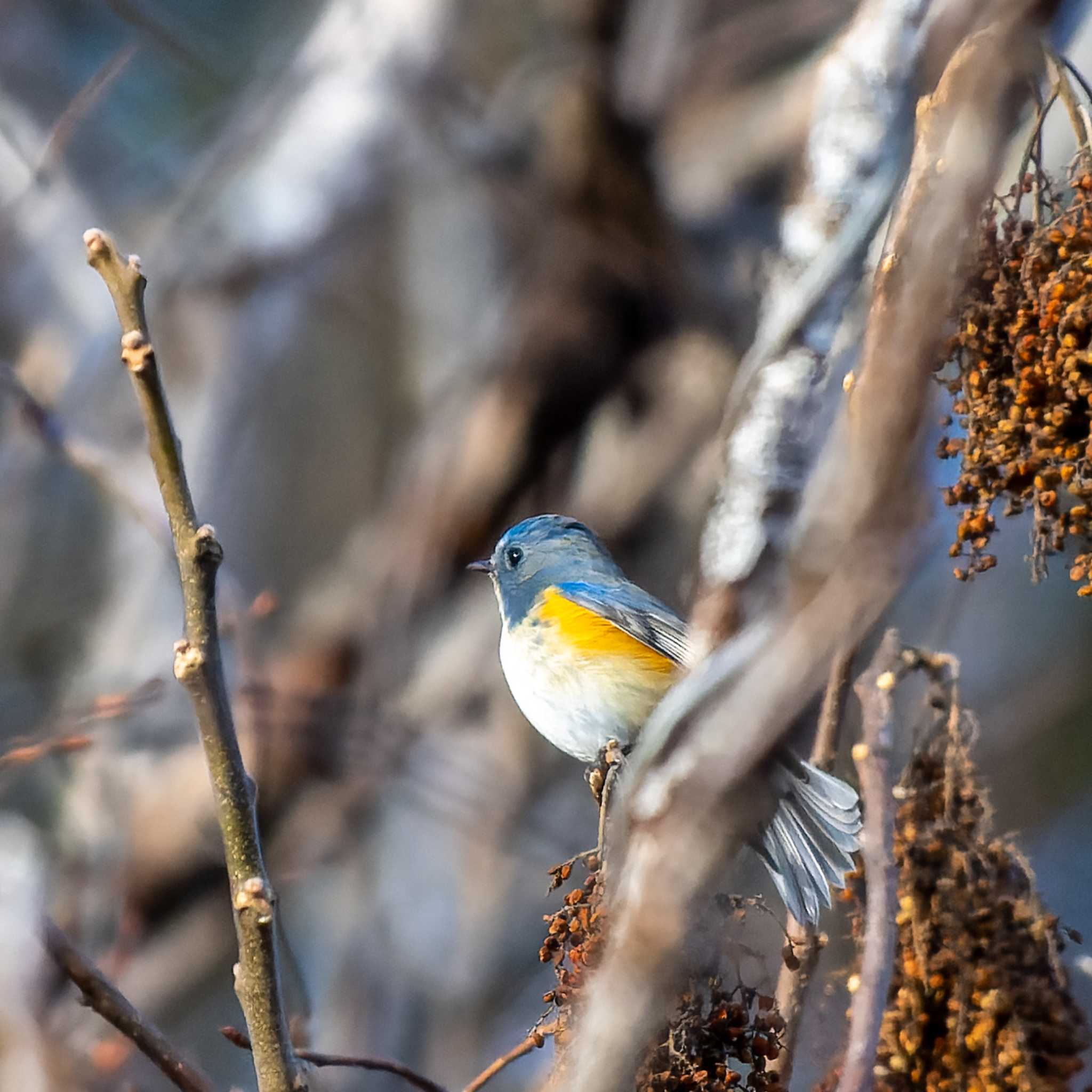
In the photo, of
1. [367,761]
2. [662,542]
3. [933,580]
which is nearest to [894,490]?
[367,761]

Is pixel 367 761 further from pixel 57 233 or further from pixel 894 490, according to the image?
pixel 894 490

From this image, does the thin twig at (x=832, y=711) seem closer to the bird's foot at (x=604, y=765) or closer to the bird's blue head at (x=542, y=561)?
the bird's foot at (x=604, y=765)

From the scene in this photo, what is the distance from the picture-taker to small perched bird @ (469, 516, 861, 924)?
223cm

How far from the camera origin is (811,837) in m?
2.27

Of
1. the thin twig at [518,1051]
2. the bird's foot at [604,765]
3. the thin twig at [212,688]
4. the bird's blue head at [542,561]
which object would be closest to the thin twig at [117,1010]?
the thin twig at [212,688]

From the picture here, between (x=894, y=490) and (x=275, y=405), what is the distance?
4.90 metres

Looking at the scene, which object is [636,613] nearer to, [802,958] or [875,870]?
[802,958]

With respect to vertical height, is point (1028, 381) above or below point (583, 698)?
below

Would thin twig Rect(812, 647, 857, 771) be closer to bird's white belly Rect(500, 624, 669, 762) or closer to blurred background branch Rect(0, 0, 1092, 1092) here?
bird's white belly Rect(500, 624, 669, 762)

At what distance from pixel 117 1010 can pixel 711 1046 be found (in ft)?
2.13

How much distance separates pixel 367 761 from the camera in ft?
13.3

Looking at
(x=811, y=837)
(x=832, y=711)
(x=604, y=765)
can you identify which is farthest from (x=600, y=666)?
(x=832, y=711)

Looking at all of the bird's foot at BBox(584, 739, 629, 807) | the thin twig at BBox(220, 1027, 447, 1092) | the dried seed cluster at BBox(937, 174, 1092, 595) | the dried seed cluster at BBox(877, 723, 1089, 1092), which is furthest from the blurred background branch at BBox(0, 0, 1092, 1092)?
the thin twig at BBox(220, 1027, 447, 1092)

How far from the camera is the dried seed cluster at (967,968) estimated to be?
171cm
